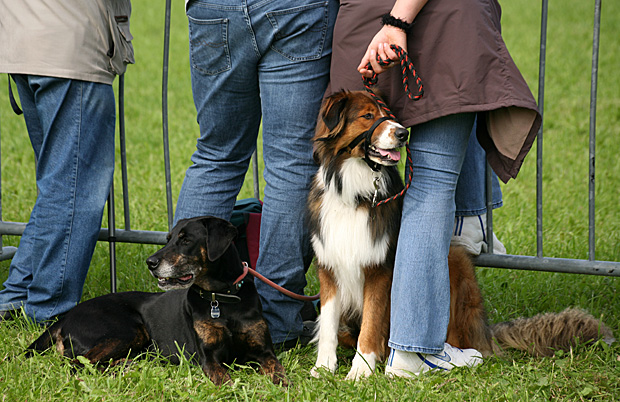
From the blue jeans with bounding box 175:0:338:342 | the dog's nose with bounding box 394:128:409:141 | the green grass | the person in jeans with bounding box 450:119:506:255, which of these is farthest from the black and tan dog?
the person in jeans with bounding box 450:119:506:255

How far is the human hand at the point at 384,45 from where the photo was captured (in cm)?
274

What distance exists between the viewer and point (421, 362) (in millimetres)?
3088

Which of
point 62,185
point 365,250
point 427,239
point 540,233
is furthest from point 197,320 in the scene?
point 540,233

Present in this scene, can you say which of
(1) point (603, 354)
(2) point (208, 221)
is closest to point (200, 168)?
(2) point (208, 221)

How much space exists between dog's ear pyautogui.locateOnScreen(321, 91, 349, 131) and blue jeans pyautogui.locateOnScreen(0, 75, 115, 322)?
132 cm

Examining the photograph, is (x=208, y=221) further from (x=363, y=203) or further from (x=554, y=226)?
(x=554, y=226)

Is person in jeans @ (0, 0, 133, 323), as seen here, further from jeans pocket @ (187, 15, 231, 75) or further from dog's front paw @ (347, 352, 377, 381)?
dog's front paw @ (347, 352, 377, 381)

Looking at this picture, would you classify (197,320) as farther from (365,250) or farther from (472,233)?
(472,233)

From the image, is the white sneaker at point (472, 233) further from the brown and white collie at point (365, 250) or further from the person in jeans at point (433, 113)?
the person in jeans at point (433, 113)

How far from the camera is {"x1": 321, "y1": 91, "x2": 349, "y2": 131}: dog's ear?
3000mm

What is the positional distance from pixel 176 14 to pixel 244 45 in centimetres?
1454

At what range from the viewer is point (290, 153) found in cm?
325

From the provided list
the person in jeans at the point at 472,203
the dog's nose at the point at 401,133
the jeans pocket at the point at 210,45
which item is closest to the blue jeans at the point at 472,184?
the person in jeans at the point at 472,203

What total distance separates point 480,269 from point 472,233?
140cm
